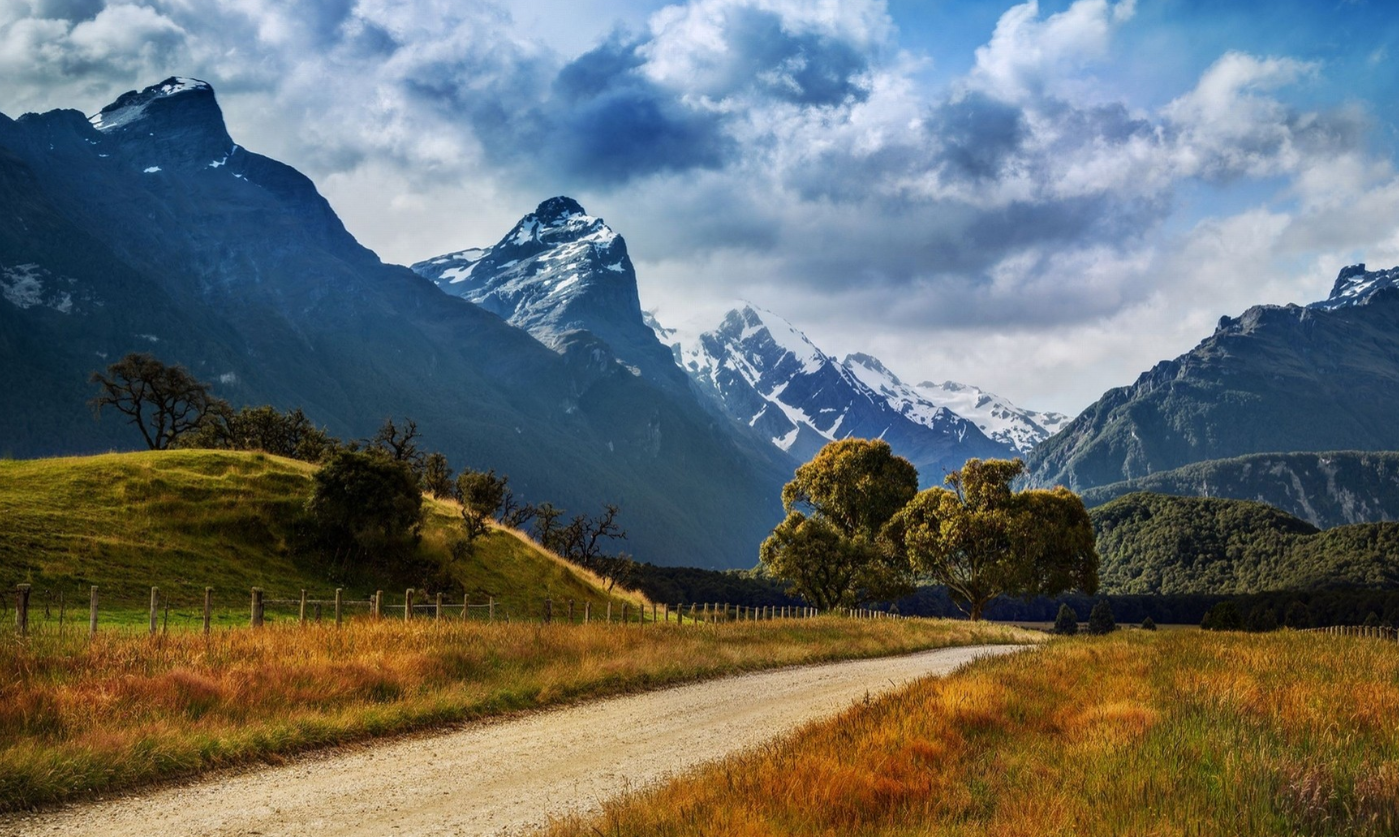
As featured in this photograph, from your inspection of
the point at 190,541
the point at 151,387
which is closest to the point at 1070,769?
the point at 190,541

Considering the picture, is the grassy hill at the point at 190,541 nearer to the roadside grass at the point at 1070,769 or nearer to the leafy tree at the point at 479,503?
the leafy tree at the point at 479,503

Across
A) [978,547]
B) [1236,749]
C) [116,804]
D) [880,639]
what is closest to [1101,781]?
[1236,749]

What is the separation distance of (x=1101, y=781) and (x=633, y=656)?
55.3 feet

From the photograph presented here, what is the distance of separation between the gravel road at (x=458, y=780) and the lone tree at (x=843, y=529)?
51.3 metres

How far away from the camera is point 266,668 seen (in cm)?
1641

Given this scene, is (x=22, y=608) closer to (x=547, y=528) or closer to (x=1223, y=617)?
(x=547, y=528)

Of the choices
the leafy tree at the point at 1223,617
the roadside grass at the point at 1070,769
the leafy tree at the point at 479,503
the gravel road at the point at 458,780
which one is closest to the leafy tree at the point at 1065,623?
the leafy tree at the point at 1223,617

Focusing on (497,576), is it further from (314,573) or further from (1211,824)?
(1211,824)

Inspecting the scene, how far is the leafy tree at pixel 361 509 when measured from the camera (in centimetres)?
5138

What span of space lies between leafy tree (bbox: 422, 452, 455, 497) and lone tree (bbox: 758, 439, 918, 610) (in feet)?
105

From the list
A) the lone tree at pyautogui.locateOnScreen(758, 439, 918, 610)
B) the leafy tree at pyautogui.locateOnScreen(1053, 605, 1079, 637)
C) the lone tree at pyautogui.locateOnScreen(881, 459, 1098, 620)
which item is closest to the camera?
the lone tree at pyautogui.locateOnScreen(881, 459, 1098, 620)

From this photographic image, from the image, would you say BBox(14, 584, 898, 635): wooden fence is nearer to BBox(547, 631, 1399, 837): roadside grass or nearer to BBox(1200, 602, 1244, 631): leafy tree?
BBox(547, 631, 1399, 837): roadside grass

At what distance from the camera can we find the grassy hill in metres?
39.8

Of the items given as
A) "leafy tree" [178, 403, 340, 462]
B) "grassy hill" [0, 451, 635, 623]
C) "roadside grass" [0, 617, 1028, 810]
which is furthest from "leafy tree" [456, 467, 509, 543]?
"roadside grass" [0, 617, 1028, 810]
